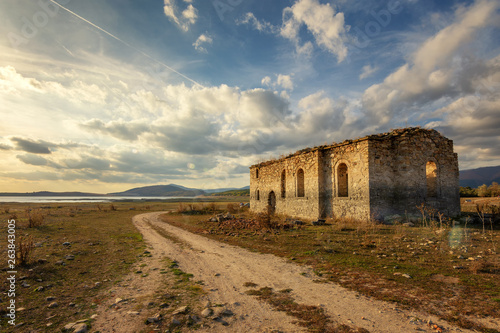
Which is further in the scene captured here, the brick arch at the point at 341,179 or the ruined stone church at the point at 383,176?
the brick arch at the point at 341,179

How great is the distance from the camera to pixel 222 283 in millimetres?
5141

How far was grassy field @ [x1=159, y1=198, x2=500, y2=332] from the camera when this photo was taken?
3977mm

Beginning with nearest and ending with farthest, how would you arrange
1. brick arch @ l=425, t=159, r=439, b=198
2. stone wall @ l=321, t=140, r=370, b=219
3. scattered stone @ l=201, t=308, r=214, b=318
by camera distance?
scattered stone @ l=201, t=308, r=214, b=318 → stone wall @ l=321, t=140, r=370, b=219 → brick arch @ l=425, t=159, r=439, b=198

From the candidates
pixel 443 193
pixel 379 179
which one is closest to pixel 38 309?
pixel 379 179

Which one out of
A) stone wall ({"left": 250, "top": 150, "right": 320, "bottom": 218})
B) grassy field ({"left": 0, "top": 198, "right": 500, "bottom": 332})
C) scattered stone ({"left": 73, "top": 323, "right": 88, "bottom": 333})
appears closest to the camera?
scattered stone ({"left": 73, "top": 323, "right": 88, "bottom": 333})

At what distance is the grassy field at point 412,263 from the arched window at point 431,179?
292 cm

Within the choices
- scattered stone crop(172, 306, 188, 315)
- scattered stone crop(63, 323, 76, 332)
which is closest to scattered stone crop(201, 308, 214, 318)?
scattered stone crop(172, 306, 188, 315)

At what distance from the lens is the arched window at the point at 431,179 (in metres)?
13.8

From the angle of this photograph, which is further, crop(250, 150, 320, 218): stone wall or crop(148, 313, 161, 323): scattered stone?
crop(250, 150, 320, 218): stone wall

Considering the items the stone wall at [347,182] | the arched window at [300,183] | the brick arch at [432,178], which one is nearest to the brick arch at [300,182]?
the arched window at [300,183]

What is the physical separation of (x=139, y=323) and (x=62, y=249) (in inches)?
280

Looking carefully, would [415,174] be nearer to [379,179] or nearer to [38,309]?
[379,179]

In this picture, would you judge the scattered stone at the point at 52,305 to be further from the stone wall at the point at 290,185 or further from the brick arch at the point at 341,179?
the brick arch at the point at 341,179

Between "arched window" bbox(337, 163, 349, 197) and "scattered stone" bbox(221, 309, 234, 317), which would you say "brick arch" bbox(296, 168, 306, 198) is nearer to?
"arched window" bbox(337, 163, 349, 197)
